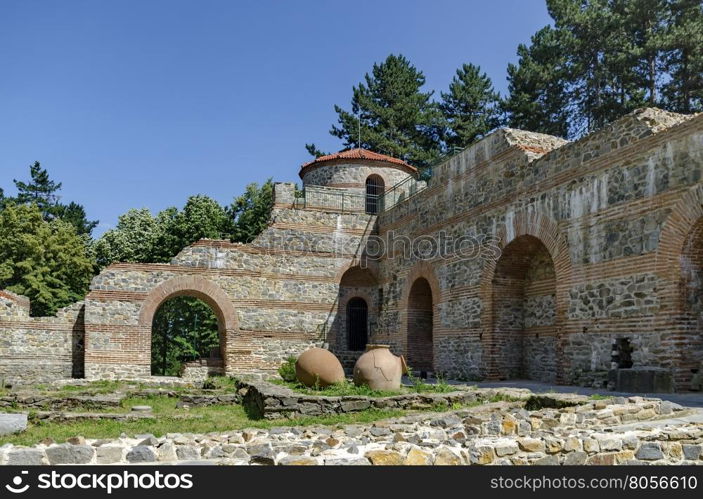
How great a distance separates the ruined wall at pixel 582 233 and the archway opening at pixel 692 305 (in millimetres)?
32

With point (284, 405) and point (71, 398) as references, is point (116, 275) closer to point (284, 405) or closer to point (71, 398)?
point (71, 398)

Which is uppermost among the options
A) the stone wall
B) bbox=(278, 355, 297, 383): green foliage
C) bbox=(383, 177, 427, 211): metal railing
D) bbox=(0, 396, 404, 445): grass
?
bbox=(383, 177, 427, 211): metal railing

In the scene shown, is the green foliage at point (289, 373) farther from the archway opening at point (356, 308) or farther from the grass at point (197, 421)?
the archway opening at point (356, 308)

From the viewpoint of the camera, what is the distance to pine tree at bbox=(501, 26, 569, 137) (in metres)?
31.3

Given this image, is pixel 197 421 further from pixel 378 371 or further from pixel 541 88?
pixel 541 88

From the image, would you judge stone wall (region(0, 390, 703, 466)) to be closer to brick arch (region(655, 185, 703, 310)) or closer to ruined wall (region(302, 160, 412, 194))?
brick arch (region(655, 185, 703, 310))

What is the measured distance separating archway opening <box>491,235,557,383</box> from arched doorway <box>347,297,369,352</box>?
24.5ft

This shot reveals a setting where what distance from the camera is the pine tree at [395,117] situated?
35.8m

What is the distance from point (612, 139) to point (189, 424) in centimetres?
869

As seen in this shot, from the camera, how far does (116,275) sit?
1788 centimetres

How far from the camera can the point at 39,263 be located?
87.7 feet

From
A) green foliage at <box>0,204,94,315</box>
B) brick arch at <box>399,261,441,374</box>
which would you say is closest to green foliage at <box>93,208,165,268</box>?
green foliage at <box>0,204,94,315</box>

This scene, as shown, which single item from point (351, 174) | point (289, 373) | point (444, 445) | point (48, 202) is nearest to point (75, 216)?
point (48, 202)
